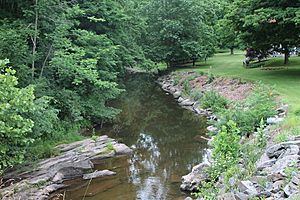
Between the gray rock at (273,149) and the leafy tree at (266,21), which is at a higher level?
the leafy tree at (266,21)

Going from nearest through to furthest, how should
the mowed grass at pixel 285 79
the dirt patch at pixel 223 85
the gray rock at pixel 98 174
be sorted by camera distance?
the gray rock at pixel 98 174, the mowed grass at pixel 285 79, the dirt patch at pixel 223 85

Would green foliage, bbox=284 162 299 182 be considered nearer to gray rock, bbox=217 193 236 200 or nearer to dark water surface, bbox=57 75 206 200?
gray rock, bbox=217 193 236 200

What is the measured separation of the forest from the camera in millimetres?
10797

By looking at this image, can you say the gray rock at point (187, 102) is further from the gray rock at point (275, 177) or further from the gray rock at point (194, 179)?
the gray rock at point (275, 177)

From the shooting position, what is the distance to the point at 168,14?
40.2 meters

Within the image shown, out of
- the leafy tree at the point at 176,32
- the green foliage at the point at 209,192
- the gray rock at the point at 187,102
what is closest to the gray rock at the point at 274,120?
the green foliage at the point at 209,192

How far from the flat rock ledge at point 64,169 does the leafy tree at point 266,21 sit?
10.8m

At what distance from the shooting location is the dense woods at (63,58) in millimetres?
10766

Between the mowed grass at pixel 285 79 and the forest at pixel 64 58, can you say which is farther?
the mowed grass at pixel 285 79

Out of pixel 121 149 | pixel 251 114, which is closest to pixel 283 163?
pixel 251 114

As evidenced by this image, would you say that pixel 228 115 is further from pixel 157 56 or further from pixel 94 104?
pixel 157 56

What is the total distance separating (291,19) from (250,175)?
13.0m

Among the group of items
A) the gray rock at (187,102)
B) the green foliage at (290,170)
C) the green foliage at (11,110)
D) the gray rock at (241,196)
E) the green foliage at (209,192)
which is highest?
the green foliage at (11,110)

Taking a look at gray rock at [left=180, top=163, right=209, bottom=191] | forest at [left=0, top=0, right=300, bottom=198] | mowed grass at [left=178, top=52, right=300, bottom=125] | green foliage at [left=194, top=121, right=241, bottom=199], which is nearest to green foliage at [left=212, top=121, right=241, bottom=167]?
green foliage at [left=194, top=121, right=241, bottom=199]
